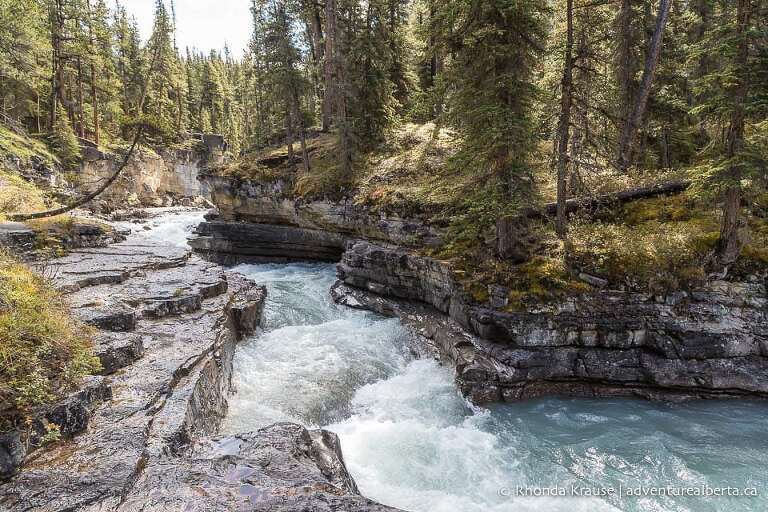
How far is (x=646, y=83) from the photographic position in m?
15.2

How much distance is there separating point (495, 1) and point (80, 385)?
12.6 m

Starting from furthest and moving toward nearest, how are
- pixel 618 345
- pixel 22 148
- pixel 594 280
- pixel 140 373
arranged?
pixel 22 148
pixel 594 280
pixel 618 345
pixel 140 373

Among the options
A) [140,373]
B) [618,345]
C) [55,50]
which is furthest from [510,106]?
[55,50]

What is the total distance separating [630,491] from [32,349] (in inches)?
403

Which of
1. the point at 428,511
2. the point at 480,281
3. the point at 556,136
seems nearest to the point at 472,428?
the point at 428,511

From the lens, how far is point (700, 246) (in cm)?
1070

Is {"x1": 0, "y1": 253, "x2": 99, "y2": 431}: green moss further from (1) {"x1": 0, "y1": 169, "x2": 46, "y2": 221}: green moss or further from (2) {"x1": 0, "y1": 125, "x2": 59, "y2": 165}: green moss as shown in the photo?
(2) {"x1": 0, "y1": 125, "x2": 59, "y2": 165}: green moss

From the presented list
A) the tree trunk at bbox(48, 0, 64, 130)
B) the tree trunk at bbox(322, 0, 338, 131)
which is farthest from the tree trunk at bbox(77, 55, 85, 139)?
the tree trunk at bbox(322, 0, 338, 131)

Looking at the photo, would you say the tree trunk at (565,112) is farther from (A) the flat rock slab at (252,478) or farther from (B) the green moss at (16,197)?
(B) the green moss at (16,197)

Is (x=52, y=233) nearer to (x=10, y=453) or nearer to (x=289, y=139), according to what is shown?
(x=289, y=139)

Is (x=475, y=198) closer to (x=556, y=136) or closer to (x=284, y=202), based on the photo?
(x=556, y=136)

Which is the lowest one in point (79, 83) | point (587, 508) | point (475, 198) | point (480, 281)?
point (587, 508)

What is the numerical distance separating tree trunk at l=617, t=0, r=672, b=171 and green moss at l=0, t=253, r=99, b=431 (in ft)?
55.7

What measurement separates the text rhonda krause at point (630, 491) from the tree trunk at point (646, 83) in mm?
11009
